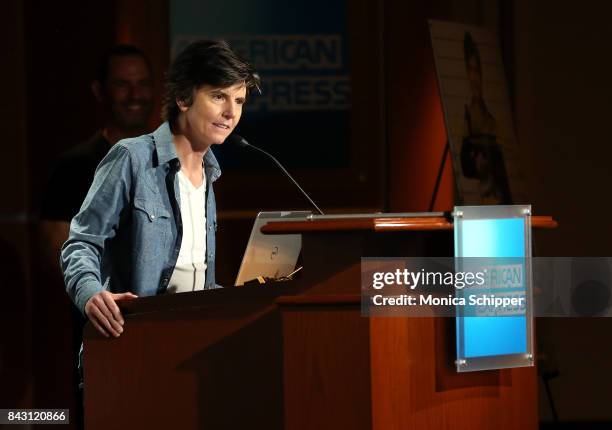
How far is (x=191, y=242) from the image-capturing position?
2396 mm

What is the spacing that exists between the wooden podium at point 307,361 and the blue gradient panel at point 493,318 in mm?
39

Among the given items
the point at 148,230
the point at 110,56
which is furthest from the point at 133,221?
the point at 110,56

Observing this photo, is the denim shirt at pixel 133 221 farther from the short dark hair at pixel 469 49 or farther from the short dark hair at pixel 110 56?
the short dark hair at pixel 469 49

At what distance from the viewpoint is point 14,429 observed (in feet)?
14.6

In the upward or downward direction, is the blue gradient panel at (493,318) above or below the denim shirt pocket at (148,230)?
below

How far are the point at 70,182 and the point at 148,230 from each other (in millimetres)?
1351

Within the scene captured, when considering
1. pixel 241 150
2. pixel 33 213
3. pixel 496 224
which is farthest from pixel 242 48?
pixel 496 224

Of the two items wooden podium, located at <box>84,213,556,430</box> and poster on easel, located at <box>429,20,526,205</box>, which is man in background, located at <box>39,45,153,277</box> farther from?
wooden podium, located at <box>84,213,556,430</box>

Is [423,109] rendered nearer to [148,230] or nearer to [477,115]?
[477,115]

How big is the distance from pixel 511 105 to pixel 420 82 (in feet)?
1.54

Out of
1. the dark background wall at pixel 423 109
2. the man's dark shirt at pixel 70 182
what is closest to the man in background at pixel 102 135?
the man's dark shirt at pixel 70 182

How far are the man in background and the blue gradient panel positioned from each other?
1.93m

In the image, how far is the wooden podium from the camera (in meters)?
1.87

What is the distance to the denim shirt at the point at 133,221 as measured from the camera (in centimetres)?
224
